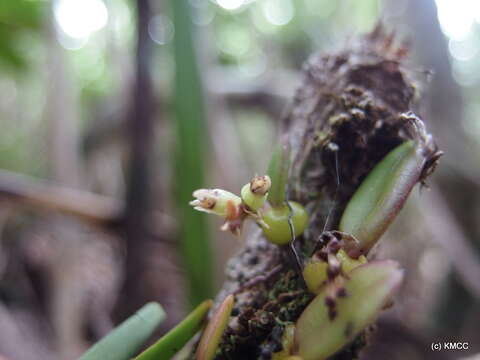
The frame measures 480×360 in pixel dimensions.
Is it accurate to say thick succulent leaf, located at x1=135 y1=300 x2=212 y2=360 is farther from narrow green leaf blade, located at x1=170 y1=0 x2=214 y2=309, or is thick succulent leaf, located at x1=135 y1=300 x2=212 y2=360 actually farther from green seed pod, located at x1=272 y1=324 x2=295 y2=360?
narrow green leaf blade, located at x1=170 y1=0 x2=214 y2=309

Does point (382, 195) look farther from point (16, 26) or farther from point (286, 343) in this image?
point (16, 26)

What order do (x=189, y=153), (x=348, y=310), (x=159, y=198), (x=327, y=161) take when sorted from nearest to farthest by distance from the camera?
(x=348, y=310) < (x=327, y=161) < (x=189, y=153) < (x=159, y=198)

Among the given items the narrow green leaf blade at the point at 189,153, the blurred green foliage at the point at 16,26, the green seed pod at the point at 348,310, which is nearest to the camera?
the green seed pod at the point at 348,310

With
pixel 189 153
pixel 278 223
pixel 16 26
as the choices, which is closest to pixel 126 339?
pixel 278 223

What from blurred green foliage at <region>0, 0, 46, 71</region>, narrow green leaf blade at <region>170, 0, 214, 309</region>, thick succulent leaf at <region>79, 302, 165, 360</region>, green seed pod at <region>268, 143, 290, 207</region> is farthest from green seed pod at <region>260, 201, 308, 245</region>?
blurred green foliage at <region>0, 0, 46, 71</region>

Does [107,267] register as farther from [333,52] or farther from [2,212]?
[333,52]

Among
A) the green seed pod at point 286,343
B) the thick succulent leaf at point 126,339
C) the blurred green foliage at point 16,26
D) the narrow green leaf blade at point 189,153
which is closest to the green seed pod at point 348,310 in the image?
the green seed pod at point 286,343

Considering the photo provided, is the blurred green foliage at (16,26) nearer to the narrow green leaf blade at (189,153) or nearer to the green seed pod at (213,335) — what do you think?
the narrow green leaf blade at (189,153)
